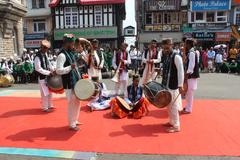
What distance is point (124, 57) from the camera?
875 cm

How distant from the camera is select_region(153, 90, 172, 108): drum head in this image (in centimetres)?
521

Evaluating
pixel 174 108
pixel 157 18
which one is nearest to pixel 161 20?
pixel 157 18

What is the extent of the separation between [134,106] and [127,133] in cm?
127

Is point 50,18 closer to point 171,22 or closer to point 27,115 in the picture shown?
point 171,22

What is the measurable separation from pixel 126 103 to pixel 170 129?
1.53 metres

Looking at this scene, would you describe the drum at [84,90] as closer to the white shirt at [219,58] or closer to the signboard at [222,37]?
the white shirt at [219,58]

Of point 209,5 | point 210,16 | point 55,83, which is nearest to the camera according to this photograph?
Result: point 55,83

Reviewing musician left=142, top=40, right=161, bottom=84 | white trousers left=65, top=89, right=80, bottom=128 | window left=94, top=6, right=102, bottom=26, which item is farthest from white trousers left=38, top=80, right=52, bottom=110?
window left=94, top=6, right=102, bottom=26

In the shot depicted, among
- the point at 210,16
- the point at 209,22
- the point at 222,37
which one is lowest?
the point at 222,37

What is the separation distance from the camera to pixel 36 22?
3200 centimetres

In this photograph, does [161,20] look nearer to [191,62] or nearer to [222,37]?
[222,37]

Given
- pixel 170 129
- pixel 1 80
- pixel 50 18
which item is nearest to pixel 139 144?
pixel 170 129

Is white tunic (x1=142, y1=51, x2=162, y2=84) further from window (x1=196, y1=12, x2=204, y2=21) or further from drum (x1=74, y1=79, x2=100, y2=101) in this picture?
window (x1=196, y1=12, x2=204, y2=21)

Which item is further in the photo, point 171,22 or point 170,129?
point 171,22
